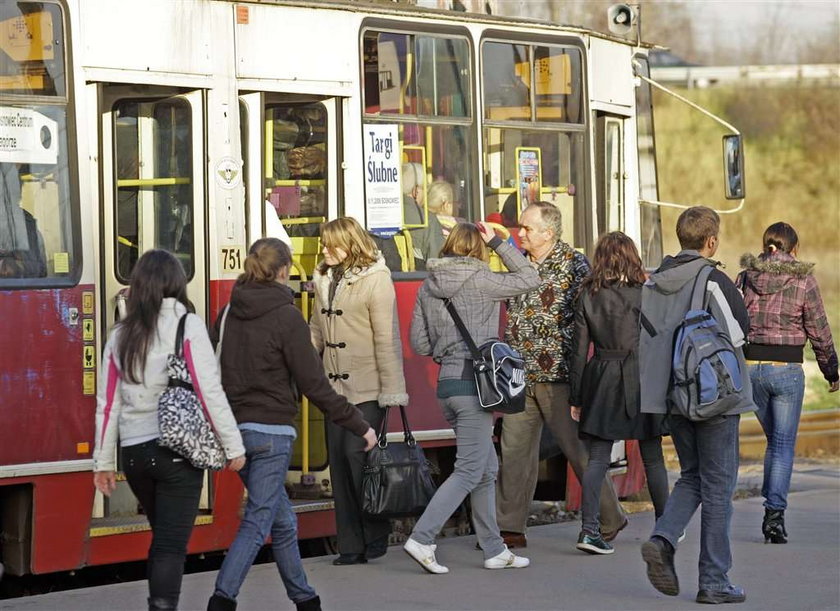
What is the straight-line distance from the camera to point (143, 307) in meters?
6.13

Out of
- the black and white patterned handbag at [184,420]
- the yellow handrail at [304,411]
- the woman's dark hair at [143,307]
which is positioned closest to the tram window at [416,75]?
the yellow handrail at [304,411]

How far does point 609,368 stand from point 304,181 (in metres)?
1.94

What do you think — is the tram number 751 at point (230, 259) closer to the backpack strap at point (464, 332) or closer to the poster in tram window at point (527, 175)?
the backpack strap at point (464, 332)

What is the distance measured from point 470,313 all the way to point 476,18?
2348mm

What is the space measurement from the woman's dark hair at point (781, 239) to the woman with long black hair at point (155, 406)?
410 centimetres

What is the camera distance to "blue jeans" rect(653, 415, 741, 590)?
7.28m

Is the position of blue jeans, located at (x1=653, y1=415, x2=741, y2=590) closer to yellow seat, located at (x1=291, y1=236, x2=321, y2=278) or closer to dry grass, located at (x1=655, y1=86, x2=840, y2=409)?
yellow seat, located at (x1=291, y1=236, x2=321, y2=278)

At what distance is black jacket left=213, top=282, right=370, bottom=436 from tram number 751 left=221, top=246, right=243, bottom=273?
5.95 feet

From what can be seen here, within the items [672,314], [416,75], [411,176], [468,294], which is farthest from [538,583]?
[416,75]

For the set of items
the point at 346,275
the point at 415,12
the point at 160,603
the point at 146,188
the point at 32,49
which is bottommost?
the point at 160,603

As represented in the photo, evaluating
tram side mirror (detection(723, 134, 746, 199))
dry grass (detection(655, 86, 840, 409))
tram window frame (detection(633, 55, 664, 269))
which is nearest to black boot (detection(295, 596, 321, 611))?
tram window frame (detection(633, 55, 664, 269))

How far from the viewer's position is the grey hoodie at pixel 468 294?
7.95m

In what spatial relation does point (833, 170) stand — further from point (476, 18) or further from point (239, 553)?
point (239, 553)

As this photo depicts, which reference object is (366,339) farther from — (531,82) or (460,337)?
(531,82)
